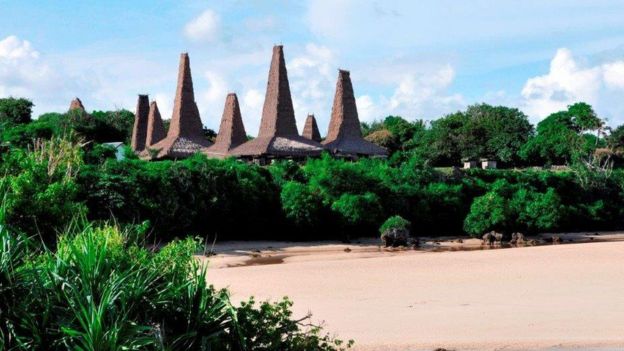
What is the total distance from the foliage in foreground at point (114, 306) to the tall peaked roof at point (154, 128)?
43.8 m

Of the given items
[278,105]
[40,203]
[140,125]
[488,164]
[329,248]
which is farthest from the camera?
[488,164]

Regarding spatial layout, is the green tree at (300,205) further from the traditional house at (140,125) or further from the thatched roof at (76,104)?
Answer: the thatched roof at (76,104)

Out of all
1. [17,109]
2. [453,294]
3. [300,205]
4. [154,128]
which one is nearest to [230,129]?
[154,128]

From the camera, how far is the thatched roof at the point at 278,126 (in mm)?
43719

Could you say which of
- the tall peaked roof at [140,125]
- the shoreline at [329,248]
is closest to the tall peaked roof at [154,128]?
the tall peaked roof at [140,125]

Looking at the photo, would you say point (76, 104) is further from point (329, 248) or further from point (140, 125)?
point (329, 248)

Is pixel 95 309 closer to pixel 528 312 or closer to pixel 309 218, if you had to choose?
pixel 528 312

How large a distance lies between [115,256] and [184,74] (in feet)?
132

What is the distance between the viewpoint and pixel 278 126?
44.2m

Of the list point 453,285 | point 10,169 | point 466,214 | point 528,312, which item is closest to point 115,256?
point 528,312

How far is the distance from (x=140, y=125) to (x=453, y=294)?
1591 inches

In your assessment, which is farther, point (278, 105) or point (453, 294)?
point (278, 105)

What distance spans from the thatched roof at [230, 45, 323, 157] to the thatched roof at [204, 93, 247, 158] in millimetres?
1617

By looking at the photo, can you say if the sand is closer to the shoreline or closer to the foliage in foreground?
the shoreline
